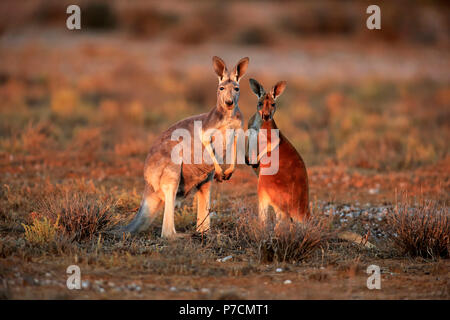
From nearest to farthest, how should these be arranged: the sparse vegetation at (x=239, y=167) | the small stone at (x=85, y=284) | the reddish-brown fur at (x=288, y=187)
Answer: the small stone at (x=85, y=284)
the sparse vegetation at (x=239, y=167)
the reddish-brown fur at (x=288, y=187)

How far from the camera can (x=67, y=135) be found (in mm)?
12086

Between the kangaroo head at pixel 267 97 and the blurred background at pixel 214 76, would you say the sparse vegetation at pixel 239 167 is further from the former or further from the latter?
the kangaroo head at pixel 267 97

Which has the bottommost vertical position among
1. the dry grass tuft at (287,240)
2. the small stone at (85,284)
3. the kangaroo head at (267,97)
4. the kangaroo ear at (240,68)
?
the small stone at (85,284)

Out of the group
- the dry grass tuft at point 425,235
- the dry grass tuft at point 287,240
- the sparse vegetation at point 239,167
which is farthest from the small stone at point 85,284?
the dry grass tuft at point 425,235

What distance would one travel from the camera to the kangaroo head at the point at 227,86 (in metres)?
6.07

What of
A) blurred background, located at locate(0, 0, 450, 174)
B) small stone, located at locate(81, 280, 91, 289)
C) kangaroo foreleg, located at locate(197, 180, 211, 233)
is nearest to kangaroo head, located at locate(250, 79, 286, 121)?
kangaroo foreleg, located at locate(197, 180, 211, 233)

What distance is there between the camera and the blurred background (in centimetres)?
1167

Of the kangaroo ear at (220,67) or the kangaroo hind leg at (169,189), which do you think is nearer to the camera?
the kangaroo hind leg at (169,189)

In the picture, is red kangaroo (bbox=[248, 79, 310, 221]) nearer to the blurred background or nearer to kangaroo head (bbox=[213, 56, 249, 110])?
kangaroo head (bbox=[213, 56, 249, 110])

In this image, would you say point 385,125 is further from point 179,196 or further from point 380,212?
point 179,196

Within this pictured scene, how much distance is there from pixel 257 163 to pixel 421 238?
1.78 meters

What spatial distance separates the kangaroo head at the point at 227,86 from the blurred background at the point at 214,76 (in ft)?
14.1

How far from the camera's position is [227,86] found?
615 cm
